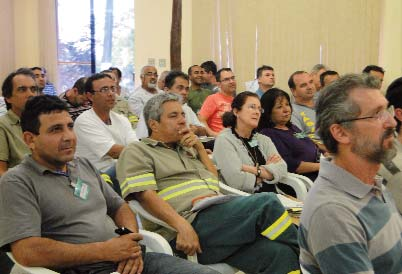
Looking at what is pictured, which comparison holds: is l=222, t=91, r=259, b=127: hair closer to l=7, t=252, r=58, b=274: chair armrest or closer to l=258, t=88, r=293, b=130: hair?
l=258, t=88, r=293, b=130: hair

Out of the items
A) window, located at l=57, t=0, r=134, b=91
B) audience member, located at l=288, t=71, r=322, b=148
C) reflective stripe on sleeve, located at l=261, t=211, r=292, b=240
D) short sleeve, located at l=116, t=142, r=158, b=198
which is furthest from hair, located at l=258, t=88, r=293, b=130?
window, located at l=57, t=0, r=134, b=91

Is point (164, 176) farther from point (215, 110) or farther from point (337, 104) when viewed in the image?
point (215, 110)

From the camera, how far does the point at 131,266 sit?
1943mm

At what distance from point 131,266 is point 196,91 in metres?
4.39

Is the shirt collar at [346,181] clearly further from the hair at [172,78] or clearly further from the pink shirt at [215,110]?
the pink shirt at [215,110]

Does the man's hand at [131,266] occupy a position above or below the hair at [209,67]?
below

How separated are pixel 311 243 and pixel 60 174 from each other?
3.67 feet

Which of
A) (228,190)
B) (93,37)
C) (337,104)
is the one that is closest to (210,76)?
(93,37)

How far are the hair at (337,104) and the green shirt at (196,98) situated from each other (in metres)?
4.64

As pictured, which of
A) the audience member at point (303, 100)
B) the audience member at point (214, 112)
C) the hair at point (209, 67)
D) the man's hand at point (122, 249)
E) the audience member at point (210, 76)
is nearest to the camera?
the man's hand at point (122, 249)

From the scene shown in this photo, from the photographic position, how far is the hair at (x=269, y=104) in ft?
11.8

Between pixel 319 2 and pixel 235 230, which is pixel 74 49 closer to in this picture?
pixel 319 2

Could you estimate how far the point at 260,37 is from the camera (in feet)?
25.5

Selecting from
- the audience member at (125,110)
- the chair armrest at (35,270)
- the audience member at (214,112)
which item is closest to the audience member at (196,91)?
the audience member at (214,112)
